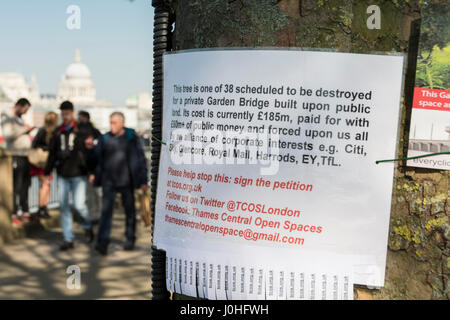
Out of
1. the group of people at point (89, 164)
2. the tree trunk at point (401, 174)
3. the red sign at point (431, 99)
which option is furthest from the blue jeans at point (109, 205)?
the red sign at point (431, 99)

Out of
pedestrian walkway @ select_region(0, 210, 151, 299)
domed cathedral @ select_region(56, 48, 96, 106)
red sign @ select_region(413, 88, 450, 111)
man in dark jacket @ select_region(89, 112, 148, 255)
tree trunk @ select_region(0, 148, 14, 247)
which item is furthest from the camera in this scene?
domed cathedral @ select_region(56, 48, 96, 106)

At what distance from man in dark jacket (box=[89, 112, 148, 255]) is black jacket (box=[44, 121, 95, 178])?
30 centimetres

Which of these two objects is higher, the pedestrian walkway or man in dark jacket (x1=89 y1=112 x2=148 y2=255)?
man in dark jacket (x1=89 y1=112 x2=148 y2=255)

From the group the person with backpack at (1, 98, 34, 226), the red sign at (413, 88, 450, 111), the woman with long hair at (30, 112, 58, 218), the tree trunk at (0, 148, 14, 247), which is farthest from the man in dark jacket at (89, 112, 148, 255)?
the red sign at (413, 88, 450, 111)

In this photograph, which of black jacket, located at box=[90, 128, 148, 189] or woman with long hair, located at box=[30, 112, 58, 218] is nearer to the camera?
black jacket, located at box=[90, 128, 148, 189]

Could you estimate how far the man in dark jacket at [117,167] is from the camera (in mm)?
8109

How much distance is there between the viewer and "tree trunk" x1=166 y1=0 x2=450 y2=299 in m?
1.95

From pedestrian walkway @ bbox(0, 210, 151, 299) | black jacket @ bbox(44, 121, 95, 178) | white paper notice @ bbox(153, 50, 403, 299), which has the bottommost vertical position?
pedestrian walkway @ bbox(0, 210, 151, 299)

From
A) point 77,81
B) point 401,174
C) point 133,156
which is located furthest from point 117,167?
point 77,81

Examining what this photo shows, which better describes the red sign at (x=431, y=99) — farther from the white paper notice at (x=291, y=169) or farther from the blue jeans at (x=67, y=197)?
the blue jeans at (x=67, y=197)

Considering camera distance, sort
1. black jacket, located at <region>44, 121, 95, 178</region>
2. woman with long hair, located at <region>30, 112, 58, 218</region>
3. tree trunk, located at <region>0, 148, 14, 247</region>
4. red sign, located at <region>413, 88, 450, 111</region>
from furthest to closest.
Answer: woman with long hair, located at <region>30, 112, 58, 218</region> → tree trunk, located at <region>0, 148, 14, 247</region> → black jacket, located at <region>44, 121, 95, 178</region> → red sign, located at <region>413, 88, 450, 111</region>

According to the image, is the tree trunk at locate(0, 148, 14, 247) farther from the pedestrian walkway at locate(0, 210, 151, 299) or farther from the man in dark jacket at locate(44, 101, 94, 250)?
the man in dark jacket at locate(44, 101, 94, 250)

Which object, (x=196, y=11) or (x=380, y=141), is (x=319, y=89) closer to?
(x=380, y=141)
